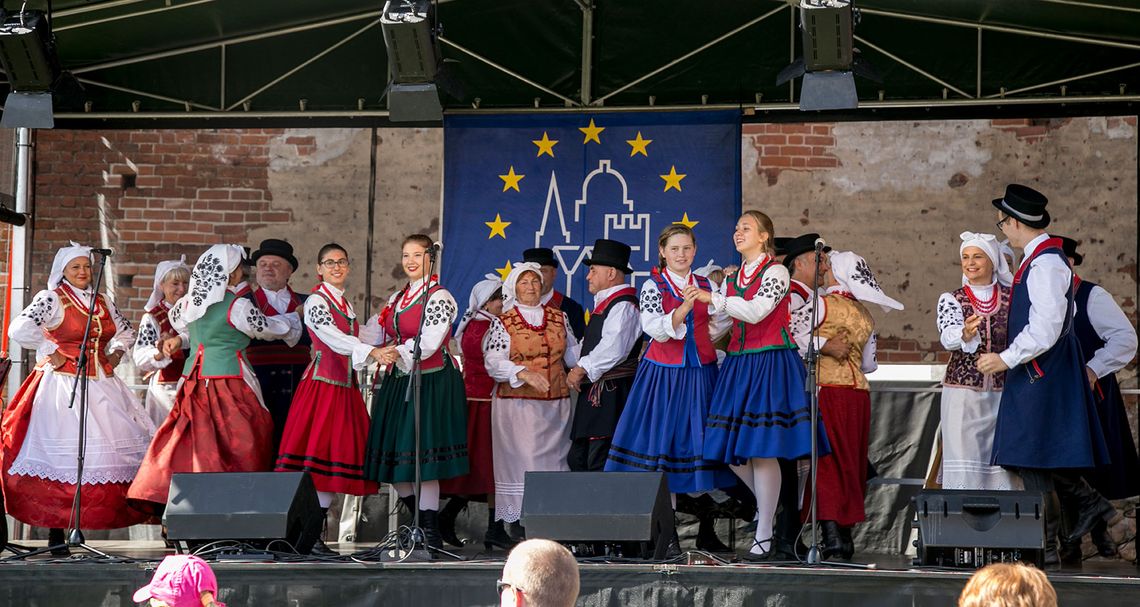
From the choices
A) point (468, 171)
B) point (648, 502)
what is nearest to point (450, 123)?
point (468, 171)

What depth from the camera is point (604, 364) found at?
23.0 feet

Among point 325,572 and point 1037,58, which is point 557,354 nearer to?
point 325,572

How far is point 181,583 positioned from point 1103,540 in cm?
451

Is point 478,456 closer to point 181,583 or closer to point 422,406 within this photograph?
point 422,406

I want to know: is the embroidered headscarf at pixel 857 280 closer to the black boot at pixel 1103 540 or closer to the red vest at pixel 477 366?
the black boot at pixel 1103 540

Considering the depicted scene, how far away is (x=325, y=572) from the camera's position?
5934 millimetres

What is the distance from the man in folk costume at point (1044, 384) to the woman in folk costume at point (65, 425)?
166 inches

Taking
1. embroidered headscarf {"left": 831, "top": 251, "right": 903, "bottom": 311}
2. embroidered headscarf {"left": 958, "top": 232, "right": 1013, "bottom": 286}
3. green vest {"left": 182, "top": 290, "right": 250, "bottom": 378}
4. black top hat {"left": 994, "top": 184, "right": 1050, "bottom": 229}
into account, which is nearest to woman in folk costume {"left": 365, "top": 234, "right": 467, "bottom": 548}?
green vest {"left": 182, "top": 290, "right": 250, "bottom": 378}

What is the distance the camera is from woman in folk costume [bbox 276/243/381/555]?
693 cm

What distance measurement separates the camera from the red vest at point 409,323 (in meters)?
6.93

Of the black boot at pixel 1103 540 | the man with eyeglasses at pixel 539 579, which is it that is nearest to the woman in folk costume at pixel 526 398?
the black boot at pixel 1103 540

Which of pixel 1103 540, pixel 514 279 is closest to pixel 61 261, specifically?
pixel 514 279

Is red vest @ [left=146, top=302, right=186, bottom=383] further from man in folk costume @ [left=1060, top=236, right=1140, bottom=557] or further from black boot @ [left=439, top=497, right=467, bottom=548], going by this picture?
man in folk costume @ [left=1060, top=236, right=1140, bottom=557]

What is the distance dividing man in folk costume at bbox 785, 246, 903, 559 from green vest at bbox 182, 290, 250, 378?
2.76 meters
